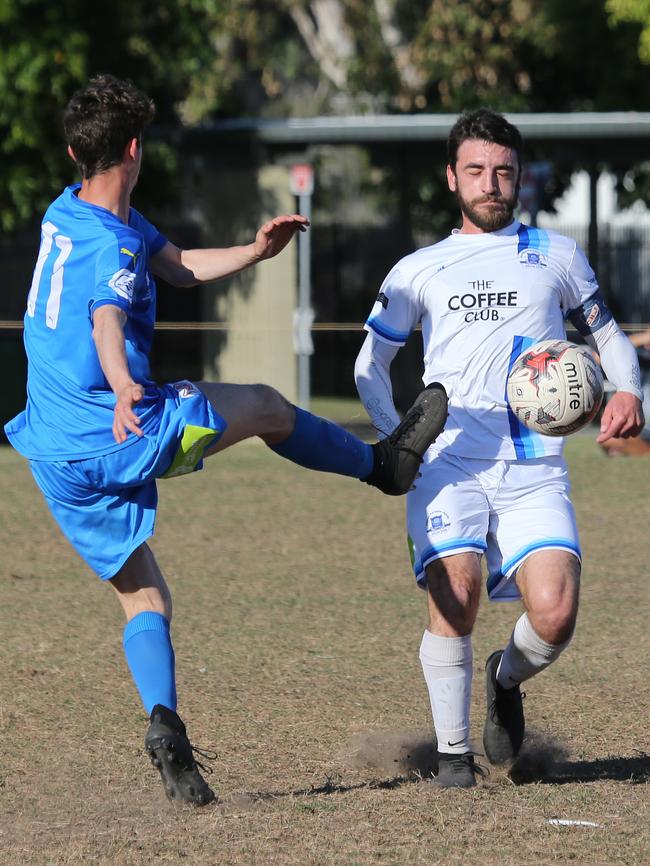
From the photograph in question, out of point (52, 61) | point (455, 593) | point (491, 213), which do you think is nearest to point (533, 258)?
point (491, 213)

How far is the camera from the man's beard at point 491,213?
522 cm

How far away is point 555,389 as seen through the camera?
16.0 ft

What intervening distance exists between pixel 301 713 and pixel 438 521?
58.5 inches

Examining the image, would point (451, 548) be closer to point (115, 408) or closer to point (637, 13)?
point (115, 408)

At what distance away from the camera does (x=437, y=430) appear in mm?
4934

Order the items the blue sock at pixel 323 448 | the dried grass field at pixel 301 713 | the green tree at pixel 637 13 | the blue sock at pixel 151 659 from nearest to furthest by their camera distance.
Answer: the dried grass field at pixel 301 713
the blue sock at pixel 151 659
the blue sock at pixel 323 448
the green tree at pixel 637 13

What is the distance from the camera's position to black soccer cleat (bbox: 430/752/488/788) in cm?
496

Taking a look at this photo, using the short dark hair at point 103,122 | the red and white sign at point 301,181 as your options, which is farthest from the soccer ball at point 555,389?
the red and white sign at point 301,181

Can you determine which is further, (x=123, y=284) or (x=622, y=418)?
(x=622, y=418)

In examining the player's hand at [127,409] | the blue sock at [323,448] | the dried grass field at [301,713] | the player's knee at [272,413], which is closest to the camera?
the player's hand at [127,409]

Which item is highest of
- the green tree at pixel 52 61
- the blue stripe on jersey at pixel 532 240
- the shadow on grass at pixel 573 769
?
the green tree at pixel 52 61

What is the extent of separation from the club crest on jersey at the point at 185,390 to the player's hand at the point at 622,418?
4.76 feet

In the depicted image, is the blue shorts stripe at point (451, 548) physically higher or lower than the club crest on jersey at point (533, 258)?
lower

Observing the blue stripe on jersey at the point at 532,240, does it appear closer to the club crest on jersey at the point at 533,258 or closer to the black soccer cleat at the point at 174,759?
the club crest on jersey at the point at 533,258
